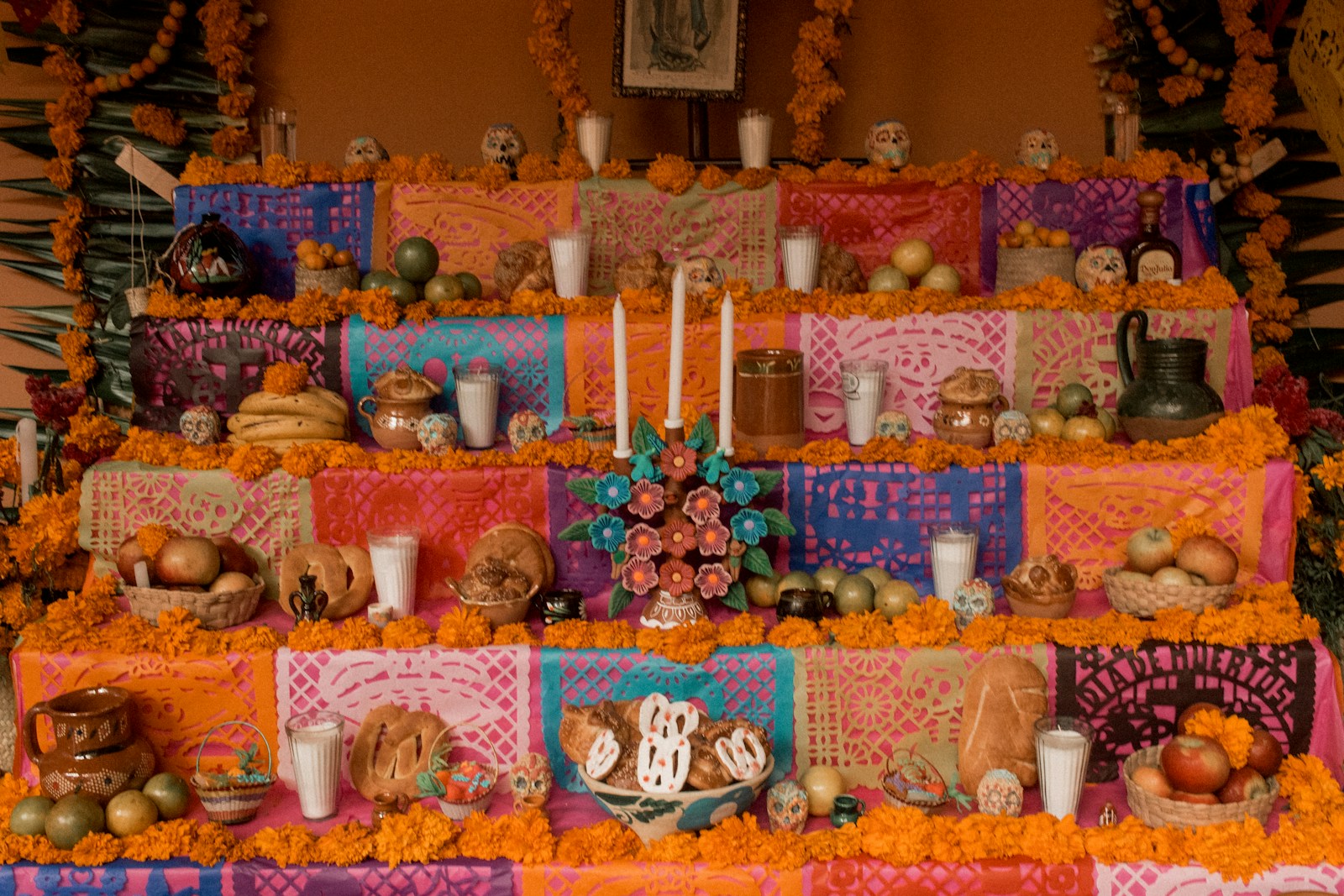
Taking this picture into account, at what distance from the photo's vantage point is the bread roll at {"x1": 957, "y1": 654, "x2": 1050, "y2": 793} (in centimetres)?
289

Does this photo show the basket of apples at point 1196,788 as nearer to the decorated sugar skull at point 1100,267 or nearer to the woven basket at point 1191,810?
the woven basket at point 1191,810

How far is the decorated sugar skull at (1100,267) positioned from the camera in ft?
12.6

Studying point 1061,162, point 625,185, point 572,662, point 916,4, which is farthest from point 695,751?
point 916,4

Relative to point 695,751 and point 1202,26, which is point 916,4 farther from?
point 695,751

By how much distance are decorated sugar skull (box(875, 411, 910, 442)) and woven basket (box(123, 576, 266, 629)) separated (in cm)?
163

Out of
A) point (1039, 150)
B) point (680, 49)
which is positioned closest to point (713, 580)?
point (1039, 150)

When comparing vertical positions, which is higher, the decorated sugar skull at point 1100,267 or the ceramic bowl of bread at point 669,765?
the decorated sugar skull at point 1100,267

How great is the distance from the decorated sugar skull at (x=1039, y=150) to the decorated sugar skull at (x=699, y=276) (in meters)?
1.21

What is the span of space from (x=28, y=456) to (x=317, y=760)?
144 cm

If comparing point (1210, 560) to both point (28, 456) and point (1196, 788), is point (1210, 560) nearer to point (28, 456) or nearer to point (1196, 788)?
point (1196, 788)

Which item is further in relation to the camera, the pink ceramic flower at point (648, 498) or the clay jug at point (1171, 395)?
the clay jug at point (1171, 395)

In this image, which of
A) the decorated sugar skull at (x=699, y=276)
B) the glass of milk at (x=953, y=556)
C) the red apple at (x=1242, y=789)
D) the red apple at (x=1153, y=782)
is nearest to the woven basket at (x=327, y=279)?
the decorated sugar skull at (x=699, y=276)

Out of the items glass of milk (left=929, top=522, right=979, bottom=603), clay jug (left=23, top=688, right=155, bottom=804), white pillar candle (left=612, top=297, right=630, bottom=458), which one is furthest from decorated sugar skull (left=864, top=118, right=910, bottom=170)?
clay jug (left=23, top=688, right=155, bottom=804)

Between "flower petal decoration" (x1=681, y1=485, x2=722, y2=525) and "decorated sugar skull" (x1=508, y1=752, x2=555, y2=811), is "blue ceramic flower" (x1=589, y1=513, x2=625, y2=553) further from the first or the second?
"decorated sugar skull" (x1=508, y1=752, x2=555, y2=811)
